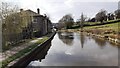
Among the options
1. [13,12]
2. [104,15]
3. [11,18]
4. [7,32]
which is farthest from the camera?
[104,15]

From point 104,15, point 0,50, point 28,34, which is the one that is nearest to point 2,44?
point 0,50

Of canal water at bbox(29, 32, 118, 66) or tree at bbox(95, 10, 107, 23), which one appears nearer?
canal water at bbox(29, 32, 118, 66)

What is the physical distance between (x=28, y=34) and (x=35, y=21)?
49.5ft

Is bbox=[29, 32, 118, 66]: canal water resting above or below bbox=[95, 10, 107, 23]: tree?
below

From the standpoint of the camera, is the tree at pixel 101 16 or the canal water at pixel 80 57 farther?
the tree at pixel 101 16

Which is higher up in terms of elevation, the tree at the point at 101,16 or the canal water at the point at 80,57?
the tree at the point at 101,16

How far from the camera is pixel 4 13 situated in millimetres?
22391

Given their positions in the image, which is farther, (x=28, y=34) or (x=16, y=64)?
(x=28, y=34)

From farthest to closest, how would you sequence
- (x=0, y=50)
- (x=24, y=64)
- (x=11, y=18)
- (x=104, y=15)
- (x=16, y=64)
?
(x=104, y=15), (x=11, y=18), (x=0, y=50), (x=24, y=64), (x=16, y=64)

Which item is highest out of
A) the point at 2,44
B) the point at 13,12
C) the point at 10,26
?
the point at 13,12

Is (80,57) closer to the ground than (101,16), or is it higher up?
closer to the ground

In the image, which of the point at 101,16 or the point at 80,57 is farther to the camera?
the point at 101,16

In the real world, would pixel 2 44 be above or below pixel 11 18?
below

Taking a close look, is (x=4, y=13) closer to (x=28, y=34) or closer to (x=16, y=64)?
(x=16, y=64)
